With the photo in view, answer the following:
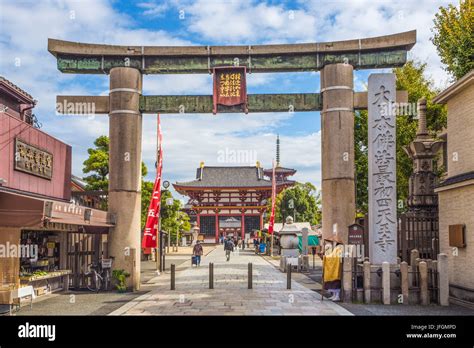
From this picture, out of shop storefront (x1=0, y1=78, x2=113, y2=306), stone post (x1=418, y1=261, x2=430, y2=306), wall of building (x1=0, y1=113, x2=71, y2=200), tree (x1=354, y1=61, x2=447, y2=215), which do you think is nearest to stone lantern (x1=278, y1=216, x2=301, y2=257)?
tree (x1=354, y1=61, x2=447, y2=215)

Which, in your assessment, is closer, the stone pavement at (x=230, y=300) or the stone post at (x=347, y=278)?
the stone pavement at (x=230, y=300)

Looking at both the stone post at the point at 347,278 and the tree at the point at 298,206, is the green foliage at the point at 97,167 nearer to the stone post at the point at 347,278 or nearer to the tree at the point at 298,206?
the stone post at the point at 347,278

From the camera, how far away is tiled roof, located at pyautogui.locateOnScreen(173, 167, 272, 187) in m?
68.1

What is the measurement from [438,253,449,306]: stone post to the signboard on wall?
513 inches

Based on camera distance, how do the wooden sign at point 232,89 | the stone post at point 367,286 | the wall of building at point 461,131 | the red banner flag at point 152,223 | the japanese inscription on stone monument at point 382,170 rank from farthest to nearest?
1. the red banner flag at point 152,223
2. the wooden sign at point 232,89
3. the japanese inscription on stone monument at point 382,170
4. the wall of building at point 461,131
5. the stone post at point 367,286

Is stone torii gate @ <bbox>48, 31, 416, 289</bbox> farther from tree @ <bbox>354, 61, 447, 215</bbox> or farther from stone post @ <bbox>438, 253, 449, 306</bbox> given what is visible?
tree @ <bbox>354, 61, 447, 215</bbox>

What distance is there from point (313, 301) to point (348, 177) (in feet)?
16.4

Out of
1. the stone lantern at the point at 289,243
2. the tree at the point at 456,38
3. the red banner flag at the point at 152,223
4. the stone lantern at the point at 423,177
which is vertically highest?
the tree at the point at 456,38

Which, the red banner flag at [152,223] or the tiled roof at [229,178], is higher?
the tiled roof at [229,178]

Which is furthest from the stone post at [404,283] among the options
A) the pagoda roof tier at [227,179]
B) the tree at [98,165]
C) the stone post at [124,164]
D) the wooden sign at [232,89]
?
the pagoda roof tier at [227,179]

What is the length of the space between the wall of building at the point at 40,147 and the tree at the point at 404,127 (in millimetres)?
17826

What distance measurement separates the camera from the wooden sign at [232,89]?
61.7ft
